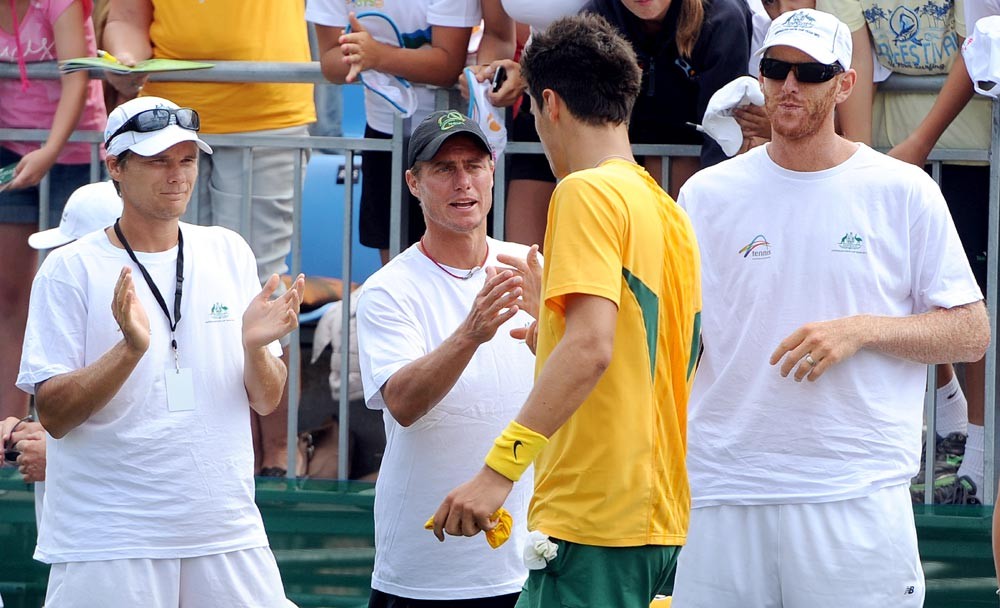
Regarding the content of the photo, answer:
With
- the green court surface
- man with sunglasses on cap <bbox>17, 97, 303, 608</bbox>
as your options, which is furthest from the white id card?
the green court surface

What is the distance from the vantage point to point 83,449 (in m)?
4.06

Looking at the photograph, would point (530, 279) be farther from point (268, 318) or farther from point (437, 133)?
point (268, 318)

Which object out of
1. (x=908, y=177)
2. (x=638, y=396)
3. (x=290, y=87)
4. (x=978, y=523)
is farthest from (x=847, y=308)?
(x=290, y=87)

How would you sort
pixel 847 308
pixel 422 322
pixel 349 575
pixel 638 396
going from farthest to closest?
1. pixel 349 575
2. pixel 422 322
3. pixel 847 308
4. pixel 638 396

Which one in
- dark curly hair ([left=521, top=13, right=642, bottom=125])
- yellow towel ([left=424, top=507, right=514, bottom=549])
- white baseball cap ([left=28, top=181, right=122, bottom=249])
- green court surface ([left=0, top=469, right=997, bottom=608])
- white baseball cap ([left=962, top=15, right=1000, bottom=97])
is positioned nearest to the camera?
yellow towel ([left=424, top=507, right=514, bottom=549])

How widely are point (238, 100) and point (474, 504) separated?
132 inches

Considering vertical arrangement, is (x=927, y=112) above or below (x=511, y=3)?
below

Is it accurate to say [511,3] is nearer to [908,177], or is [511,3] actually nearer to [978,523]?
[908,177]

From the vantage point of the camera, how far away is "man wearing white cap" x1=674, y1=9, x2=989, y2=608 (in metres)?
3.75

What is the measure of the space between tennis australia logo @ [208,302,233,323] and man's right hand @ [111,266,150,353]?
30 centimetres

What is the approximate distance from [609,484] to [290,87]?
11.3ft

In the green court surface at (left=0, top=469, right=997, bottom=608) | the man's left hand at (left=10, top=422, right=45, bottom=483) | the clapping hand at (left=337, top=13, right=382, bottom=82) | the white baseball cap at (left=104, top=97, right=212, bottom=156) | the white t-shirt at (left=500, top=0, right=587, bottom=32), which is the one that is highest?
the white t-shirt at (left=500, top=0, right=587, bottom=32)

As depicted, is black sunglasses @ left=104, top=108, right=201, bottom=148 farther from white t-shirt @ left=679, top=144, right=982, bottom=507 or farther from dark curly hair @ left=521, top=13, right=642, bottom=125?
white t-shirt @ left=679, top=144, right=982, bottom=507

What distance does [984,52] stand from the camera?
499 cm
